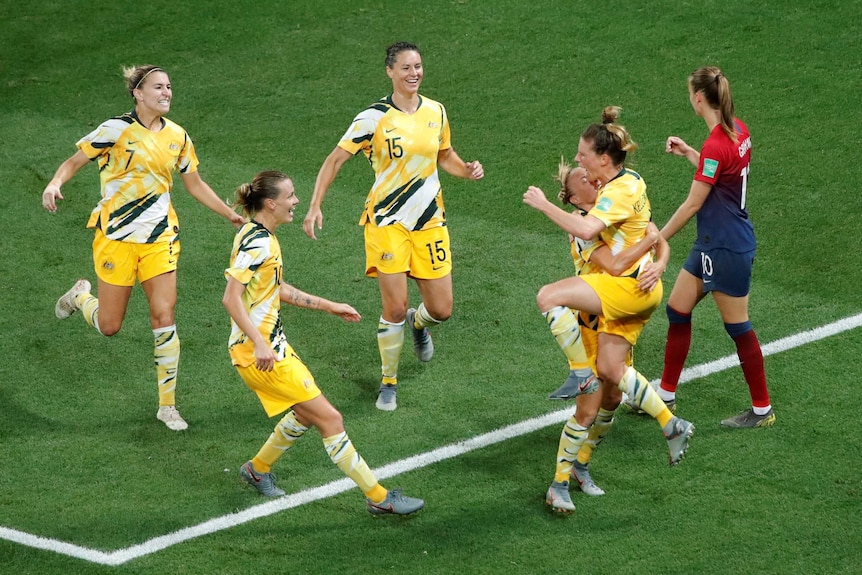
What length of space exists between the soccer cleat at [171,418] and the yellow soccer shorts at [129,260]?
93 cm

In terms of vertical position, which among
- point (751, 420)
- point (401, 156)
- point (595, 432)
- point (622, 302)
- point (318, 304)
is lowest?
point (751, 420)

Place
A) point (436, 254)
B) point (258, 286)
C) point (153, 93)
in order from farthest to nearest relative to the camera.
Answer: point (436, 254) < point (153, 93) < point (258, 286)

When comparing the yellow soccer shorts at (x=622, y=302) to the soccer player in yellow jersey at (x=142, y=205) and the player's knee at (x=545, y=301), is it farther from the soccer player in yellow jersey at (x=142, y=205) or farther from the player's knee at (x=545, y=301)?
the soccer player in yellow jersey at (x=142, y=205)

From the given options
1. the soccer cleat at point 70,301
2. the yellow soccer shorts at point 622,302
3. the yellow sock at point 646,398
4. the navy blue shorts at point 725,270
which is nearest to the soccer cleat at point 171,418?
the soccer cleat at point 70,301

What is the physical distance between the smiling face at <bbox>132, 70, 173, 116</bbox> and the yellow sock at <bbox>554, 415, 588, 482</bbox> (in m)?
3.46

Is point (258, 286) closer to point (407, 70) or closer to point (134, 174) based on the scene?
point (134, 174)

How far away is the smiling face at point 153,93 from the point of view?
325 inches

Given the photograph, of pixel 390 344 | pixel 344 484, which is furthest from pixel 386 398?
pixel 344 484

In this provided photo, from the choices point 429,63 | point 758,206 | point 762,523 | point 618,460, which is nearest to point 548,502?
point 618,460

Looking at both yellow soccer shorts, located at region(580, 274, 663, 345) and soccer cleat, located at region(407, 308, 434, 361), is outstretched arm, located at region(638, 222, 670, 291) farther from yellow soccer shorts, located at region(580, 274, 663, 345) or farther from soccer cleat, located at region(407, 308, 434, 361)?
soccer cleat, located at region(407, 308, 434, 361)

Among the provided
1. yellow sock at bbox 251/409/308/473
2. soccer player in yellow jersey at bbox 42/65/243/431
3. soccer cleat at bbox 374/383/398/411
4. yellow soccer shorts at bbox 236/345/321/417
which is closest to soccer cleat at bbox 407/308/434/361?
soccer cleat at bbox 374/383/398/411

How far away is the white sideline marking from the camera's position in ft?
23.8

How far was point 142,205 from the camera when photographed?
8.48 metres

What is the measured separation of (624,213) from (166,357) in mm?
3401
